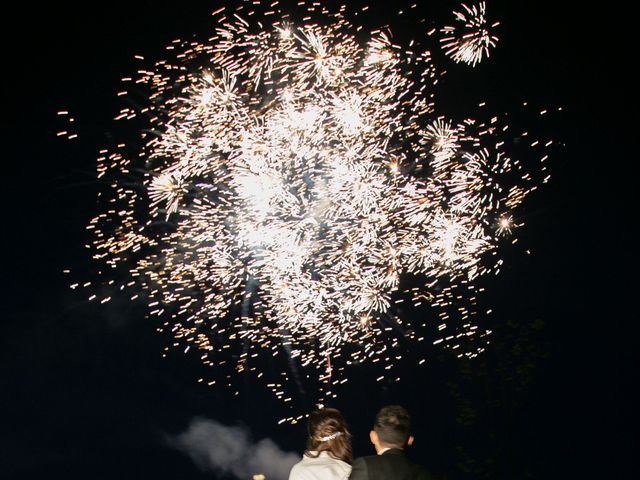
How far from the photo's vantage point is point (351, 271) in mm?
11625

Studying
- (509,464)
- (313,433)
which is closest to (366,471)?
(313,433)

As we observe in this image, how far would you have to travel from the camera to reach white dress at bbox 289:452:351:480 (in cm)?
428

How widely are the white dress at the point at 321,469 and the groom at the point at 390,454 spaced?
1.10 ft

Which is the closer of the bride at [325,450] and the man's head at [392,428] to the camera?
the man's head at [392,428]

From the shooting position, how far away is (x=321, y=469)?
4.29 meters

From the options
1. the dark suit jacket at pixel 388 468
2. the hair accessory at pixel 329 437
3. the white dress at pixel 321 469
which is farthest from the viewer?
the hair accessory at pixel 329 437

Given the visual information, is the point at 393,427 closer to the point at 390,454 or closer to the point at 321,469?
the point at 390,454

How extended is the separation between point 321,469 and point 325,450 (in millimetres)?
147

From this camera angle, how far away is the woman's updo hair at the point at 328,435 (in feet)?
14.5

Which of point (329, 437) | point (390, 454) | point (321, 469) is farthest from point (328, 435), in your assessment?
point (390, 454)

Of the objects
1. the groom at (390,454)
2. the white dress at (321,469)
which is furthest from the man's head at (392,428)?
the white dress at (321,469)

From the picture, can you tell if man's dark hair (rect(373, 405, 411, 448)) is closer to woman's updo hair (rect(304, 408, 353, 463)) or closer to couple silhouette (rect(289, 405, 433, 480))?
couple silhouette (rect(289, 405, 433, 480))

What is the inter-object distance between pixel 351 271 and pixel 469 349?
620 centimetres

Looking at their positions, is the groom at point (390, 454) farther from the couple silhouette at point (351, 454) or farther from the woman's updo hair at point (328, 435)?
the woman's updo hair at point (328, 435)
